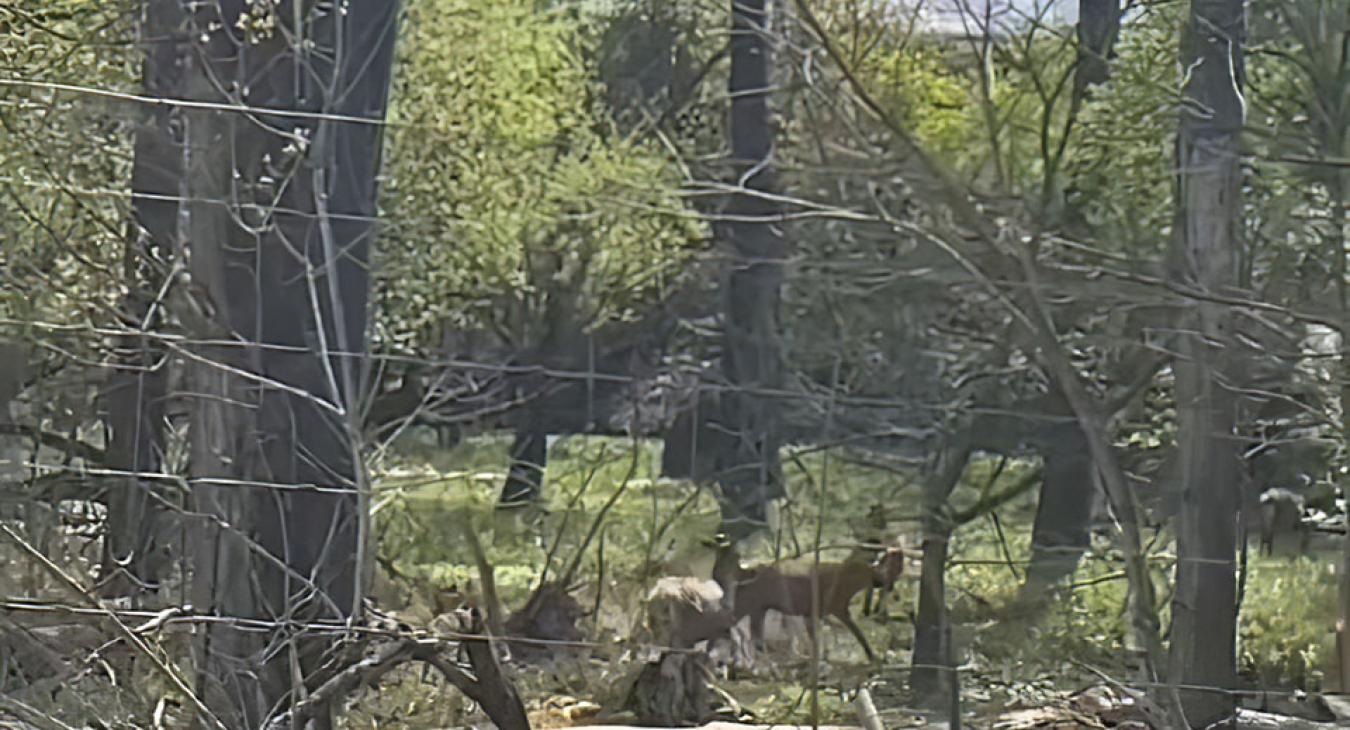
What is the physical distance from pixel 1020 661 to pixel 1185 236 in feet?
1.79

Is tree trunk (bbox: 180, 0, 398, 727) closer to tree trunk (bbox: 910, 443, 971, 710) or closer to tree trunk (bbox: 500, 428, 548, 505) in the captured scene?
tree trunk (bbox: 500, 428, 548, 505)

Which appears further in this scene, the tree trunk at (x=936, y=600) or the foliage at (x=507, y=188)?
the foliage at (x=507, y=188)

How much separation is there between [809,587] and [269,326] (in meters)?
0.76

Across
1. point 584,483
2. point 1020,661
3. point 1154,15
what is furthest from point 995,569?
point 1154,15

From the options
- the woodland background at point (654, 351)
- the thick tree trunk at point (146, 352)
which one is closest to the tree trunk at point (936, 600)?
the woodland background at point (654, 351)

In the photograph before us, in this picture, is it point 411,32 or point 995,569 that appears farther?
point 411,32

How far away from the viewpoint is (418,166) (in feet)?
6.84

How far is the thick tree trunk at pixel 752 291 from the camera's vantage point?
1996 mm

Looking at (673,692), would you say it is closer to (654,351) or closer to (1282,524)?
(654,351)

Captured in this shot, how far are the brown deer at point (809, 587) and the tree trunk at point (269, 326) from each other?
498 millimetres

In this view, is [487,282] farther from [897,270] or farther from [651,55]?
[897,270]

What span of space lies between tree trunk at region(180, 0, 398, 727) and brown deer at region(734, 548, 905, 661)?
0.50 m

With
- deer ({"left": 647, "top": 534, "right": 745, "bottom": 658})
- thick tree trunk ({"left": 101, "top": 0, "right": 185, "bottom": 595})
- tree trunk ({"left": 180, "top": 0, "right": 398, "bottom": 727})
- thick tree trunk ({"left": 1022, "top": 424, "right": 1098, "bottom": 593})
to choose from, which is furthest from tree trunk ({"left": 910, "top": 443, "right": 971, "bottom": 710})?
thick tree trunk ({"left": 101, "top": 0, "right": 185, "bottom": 595})

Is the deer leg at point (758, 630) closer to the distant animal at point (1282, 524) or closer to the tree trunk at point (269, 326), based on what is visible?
the tree trunk at point (269, 326)
